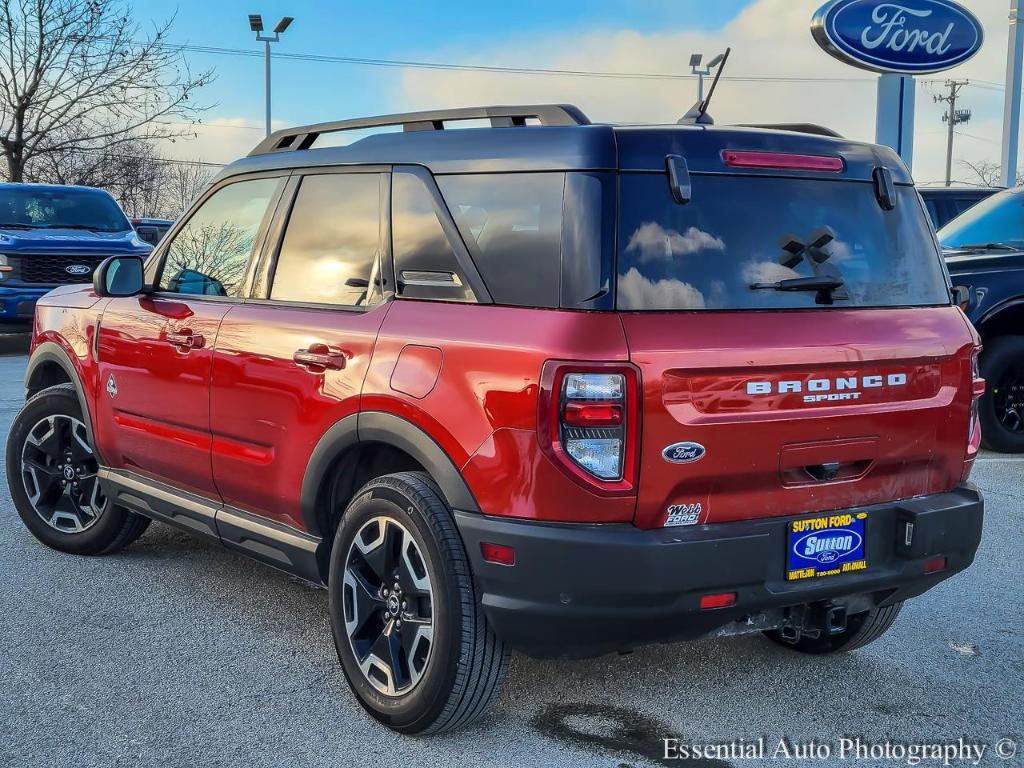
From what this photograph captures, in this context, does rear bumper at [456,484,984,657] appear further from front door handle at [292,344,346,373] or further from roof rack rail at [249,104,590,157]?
roof rack rail at [249,104,590,157]

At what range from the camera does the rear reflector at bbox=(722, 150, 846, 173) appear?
128 inches

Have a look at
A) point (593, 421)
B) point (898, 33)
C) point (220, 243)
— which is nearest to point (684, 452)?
point (593, 421)

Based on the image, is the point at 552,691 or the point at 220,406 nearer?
the point at 552,691

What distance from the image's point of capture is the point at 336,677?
3852 mm

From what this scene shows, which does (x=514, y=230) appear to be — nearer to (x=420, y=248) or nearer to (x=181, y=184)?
(x=420, y=248)

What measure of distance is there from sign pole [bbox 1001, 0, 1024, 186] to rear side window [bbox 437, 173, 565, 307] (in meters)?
17.3

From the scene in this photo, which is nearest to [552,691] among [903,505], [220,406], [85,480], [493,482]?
[493,482]

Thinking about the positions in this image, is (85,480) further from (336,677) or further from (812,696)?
(812,696)

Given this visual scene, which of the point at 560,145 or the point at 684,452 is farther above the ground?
the point at 560,145

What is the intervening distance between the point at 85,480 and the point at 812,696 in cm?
343

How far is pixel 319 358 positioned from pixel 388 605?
2.76ft

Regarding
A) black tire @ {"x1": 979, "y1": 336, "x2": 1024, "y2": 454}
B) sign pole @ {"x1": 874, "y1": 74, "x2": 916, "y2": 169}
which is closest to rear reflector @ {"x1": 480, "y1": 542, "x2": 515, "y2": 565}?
black tire @ {"x1": 979, "y1": 336, "x2": 1024, "y2": 454}

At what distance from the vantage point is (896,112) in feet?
54.1

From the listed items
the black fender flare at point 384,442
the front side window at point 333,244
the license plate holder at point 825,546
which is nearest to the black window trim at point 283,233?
the front side window at point 333,244
